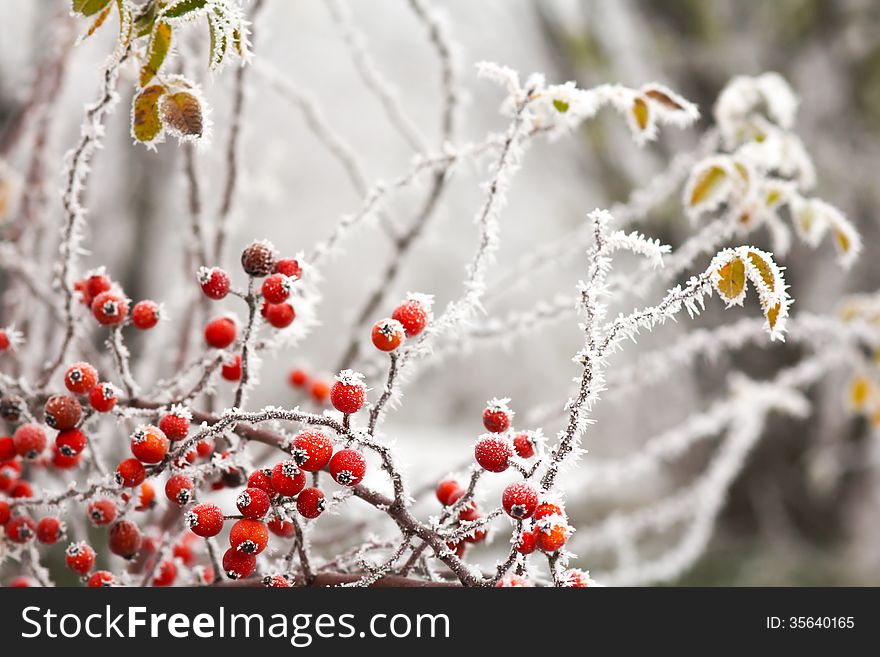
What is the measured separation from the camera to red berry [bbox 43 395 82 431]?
356mm

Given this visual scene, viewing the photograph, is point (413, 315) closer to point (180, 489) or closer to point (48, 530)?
point (180, 489)

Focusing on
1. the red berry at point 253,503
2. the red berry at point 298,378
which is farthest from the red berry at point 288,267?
the red berry at point 298,378

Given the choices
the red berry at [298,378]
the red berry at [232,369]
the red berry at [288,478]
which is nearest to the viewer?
the red berry at [288,478]

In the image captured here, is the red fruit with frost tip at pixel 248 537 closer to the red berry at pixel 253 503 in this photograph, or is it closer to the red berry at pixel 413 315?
the red berry at pixel 253 503

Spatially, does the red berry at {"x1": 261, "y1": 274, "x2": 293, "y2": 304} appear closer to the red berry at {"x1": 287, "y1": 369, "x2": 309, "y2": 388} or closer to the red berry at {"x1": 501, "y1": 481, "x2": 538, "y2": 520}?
the red berry at {"x1": 501, "y1": 481, "x2": 538, "y2": 520}

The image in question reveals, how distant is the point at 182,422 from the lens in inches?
13.7

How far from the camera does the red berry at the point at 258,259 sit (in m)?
0.36

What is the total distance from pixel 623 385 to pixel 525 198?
3.79ft

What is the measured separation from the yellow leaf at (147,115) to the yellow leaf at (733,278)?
27 cm

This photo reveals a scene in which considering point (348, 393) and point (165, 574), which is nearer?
point (348, 393)

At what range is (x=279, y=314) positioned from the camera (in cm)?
41

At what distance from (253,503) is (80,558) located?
129 mm

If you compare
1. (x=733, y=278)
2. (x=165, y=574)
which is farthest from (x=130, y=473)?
(x=733, y=278)

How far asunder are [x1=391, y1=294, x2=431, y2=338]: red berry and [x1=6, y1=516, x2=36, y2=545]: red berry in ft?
0.74
